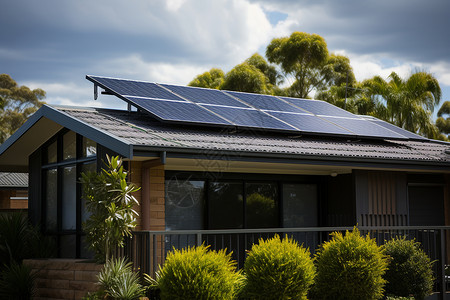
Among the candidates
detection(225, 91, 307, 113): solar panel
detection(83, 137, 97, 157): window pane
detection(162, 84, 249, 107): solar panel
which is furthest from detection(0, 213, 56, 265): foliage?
detection(225, 91, 307, 113): solar panel

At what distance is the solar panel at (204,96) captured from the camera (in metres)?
13.8

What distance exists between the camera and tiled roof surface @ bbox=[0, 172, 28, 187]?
85.6 feet

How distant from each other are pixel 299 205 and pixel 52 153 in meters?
5.88

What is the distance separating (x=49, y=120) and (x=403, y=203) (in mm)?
8088

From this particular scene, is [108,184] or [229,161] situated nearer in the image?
[108,184]

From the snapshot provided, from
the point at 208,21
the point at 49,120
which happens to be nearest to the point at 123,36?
the point at 208,21

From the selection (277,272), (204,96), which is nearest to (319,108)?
(204,96)

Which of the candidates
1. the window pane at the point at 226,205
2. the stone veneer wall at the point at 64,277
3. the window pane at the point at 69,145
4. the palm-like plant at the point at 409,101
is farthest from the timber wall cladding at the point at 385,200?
the palm-like plant at the point at 409,101

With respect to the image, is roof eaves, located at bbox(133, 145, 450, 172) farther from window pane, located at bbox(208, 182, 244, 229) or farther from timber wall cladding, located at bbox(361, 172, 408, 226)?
window pane, located at bbox(208, 182, 244, 229)

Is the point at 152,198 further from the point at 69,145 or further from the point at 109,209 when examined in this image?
the point at 69,145

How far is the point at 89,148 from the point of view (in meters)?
12.0

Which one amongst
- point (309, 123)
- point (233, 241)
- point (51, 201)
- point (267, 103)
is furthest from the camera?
point (267, 103)

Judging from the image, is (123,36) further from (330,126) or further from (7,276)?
(7,276)

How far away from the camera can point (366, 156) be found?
1209 cm
